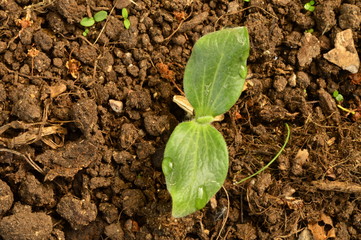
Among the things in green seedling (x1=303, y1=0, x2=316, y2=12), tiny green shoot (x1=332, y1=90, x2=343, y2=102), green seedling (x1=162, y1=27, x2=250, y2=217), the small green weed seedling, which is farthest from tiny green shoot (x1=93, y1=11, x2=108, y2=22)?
tiny green shoot (x1=332, y1=90, x2=343, y2=102)

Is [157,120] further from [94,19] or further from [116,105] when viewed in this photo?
[94,19]

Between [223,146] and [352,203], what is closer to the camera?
[223,146]

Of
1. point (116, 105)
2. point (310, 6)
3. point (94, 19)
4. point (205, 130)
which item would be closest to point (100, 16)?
point (94, 19)

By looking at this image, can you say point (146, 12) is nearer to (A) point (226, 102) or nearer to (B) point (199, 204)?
(A) point (226, 102)

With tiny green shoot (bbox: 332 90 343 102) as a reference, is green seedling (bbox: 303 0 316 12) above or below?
above

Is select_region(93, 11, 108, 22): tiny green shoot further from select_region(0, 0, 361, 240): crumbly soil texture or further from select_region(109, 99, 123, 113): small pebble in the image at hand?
select_region(109, 99, 123, 113): small pebble

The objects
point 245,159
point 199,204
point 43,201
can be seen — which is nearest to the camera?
point 199,204

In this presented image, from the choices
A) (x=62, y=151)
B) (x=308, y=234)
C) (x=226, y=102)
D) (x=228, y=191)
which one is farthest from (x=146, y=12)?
(x=308, y=234)
